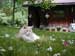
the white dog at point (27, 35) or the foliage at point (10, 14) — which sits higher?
A: the white dog at point (27, 35)

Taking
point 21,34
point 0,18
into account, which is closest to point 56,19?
point 0,18

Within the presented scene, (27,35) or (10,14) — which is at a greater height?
(27,35)

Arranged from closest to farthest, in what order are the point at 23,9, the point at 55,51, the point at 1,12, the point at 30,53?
the point at 30,53, the point at 55,51, the point at 1,12, the point at 23,9

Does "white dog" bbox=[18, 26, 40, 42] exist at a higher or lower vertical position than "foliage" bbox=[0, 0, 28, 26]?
higher

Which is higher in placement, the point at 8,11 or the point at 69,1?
the point at 69,1

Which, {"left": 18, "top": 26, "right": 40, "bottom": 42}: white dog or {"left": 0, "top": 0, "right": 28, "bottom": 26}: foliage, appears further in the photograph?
{"left": 0, "top": 0, "right": 28, "bottom": 26}: foliage

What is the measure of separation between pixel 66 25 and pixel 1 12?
733cm

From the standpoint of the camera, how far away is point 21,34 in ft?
29.4

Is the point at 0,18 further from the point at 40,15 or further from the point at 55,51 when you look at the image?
the point at 55,51

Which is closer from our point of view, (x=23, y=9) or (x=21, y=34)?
(x=21, y=34)

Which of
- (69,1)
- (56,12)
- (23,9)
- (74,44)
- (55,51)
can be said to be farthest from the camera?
(23,9)

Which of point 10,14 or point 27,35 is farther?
point 10,14

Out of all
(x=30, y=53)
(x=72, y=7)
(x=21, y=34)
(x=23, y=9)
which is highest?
(x=30, y=53)

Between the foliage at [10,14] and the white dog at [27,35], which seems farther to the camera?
the foliage at [10,14]
